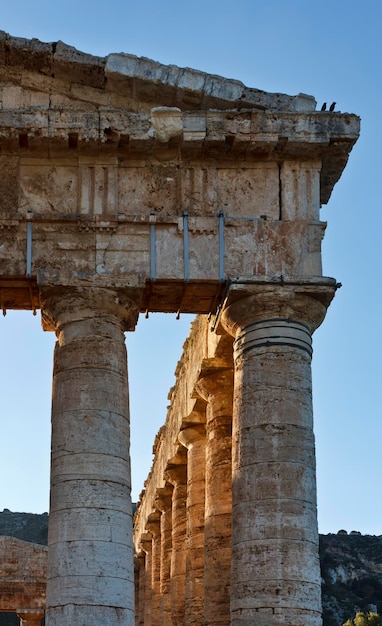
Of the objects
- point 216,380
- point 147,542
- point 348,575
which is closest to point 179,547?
point 216,380

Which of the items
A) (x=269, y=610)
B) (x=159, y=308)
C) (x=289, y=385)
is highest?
(x=159, y=308)

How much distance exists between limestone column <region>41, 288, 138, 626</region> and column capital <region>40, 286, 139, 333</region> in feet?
0.05

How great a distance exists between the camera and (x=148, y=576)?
1693 inches

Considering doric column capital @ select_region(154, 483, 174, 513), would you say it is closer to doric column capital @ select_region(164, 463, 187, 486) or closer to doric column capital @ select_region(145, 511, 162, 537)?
doric column capital @ select_region(164, 463, 187, 486)

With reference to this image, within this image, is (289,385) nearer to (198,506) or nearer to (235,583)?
(235,583)

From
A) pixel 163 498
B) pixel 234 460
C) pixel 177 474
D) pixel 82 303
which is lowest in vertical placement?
pixel 234 460

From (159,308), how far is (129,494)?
3559mm

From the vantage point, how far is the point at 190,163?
69.7 ft

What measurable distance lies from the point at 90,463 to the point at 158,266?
353cm

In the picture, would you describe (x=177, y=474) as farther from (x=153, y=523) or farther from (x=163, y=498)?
(x=153, y=523)

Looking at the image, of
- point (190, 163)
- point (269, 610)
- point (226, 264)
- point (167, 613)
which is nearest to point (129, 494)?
point (269, 610)

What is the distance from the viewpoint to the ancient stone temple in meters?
18.7

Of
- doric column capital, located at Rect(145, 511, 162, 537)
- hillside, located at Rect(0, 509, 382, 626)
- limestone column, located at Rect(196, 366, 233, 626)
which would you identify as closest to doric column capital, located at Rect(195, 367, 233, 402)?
limestone column, located at Rect(196, 366, 233, 626)

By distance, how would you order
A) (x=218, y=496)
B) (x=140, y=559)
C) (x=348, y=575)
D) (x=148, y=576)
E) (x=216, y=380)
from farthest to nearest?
1. (x=348, y=575)
2. (x=140, y=559)
3. (x=148, y=576)
4. (x=216, y=380)
5. (x=218, y=496)
